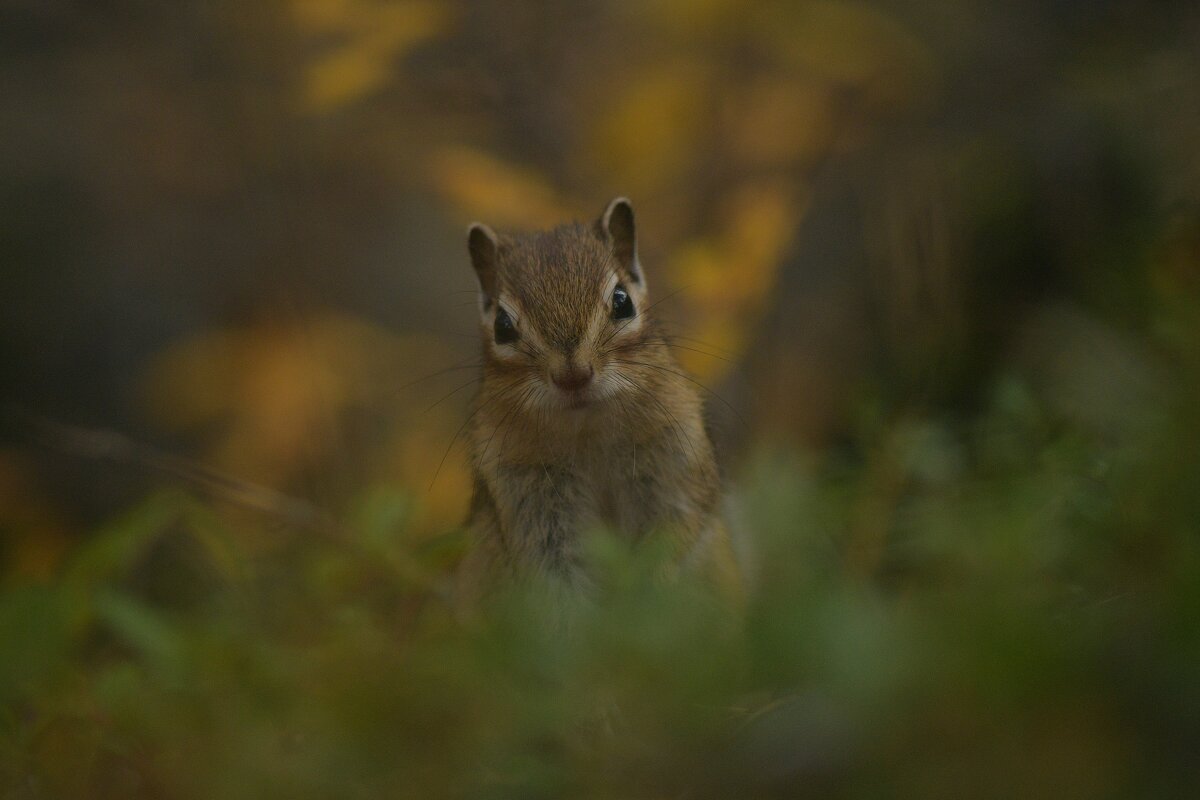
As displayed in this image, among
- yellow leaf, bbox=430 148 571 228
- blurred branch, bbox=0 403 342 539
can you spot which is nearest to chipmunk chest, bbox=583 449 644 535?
blurred branch, bbox=0 403 342 539

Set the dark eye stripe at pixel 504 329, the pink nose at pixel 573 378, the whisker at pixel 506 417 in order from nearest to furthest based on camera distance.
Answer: the pink nose at pixel 573 378 → the whisker at pixel 506 417 → the dark eye stripe at pixel 504 329

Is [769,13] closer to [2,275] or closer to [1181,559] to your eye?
[2,275]

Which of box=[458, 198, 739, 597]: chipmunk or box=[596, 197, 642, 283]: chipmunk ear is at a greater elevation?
box=[596, 197, 642, 283]: chipmunk ear

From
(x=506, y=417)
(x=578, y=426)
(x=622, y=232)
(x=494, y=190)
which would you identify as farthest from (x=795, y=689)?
(x=494, y=190)

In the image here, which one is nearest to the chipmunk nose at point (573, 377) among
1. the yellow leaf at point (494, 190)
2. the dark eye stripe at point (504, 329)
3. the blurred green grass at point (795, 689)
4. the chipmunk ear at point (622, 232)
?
the dark eye stripe at point (504, 329)

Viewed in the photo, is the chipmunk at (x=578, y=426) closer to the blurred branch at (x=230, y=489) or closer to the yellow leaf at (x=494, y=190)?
the blurred branch at (x=230, y=489)

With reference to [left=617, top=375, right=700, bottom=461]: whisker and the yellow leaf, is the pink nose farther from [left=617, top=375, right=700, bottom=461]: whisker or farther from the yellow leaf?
the yellow leaf

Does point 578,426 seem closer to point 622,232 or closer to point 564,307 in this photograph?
point 564,307
